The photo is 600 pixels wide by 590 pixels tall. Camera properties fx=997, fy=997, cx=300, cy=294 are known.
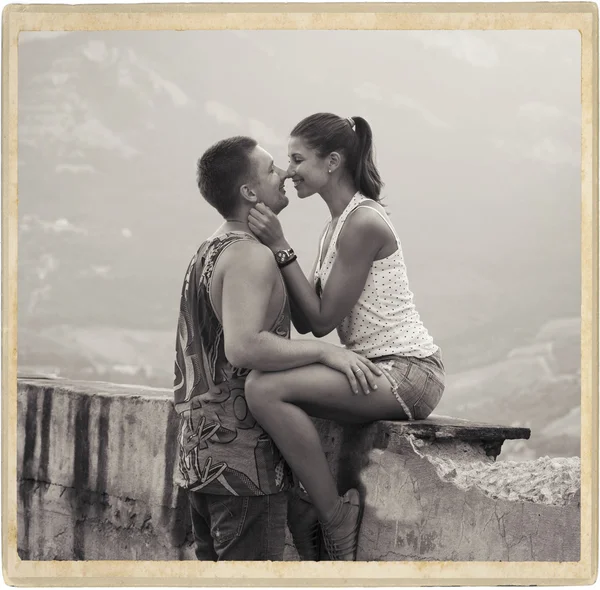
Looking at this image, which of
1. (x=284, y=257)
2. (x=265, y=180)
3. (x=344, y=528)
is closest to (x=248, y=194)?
(x=265, y=180)

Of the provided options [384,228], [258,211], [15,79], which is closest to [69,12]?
[15,79]

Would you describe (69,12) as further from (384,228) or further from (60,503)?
(60,503)

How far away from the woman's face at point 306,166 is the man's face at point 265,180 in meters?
0.17

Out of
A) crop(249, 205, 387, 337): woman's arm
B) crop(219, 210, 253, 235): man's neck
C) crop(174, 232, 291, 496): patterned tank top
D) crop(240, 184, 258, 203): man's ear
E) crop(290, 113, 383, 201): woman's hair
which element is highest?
crop(290, 113, 383, 201): woman's hair

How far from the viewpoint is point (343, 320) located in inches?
163

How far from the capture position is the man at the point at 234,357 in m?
3.73

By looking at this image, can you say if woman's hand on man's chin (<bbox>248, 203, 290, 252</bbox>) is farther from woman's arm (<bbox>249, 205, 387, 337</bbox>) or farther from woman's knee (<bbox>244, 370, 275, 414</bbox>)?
woman's knee (<bbox>244, 370, 275, 414</bbox>)

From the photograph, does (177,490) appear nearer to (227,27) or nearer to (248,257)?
(248,257)

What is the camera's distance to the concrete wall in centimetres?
393

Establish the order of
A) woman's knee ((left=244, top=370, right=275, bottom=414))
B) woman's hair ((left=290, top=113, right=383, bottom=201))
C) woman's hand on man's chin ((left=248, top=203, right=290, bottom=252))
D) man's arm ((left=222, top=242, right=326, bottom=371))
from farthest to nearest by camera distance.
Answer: woman's hair ((left=290, top=113, right=383, bottom=201))
woman's hand on man's chin ((left=248, top=203, right=290, bottom=252))
woman's knee ((left=244, top=370, right=275, bottom=414))
man's arm ((left=222, top=242, right=326, bottom=371))

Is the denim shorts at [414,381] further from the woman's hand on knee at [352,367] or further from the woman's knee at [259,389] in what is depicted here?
the woman's knee at [259,389]

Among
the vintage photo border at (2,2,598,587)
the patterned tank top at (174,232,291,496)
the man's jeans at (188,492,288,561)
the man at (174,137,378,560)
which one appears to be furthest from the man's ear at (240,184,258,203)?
the man's jeans at (188,492,288,561)

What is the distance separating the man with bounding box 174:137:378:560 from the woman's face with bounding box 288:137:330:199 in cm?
19

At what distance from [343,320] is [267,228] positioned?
1.74 feet
